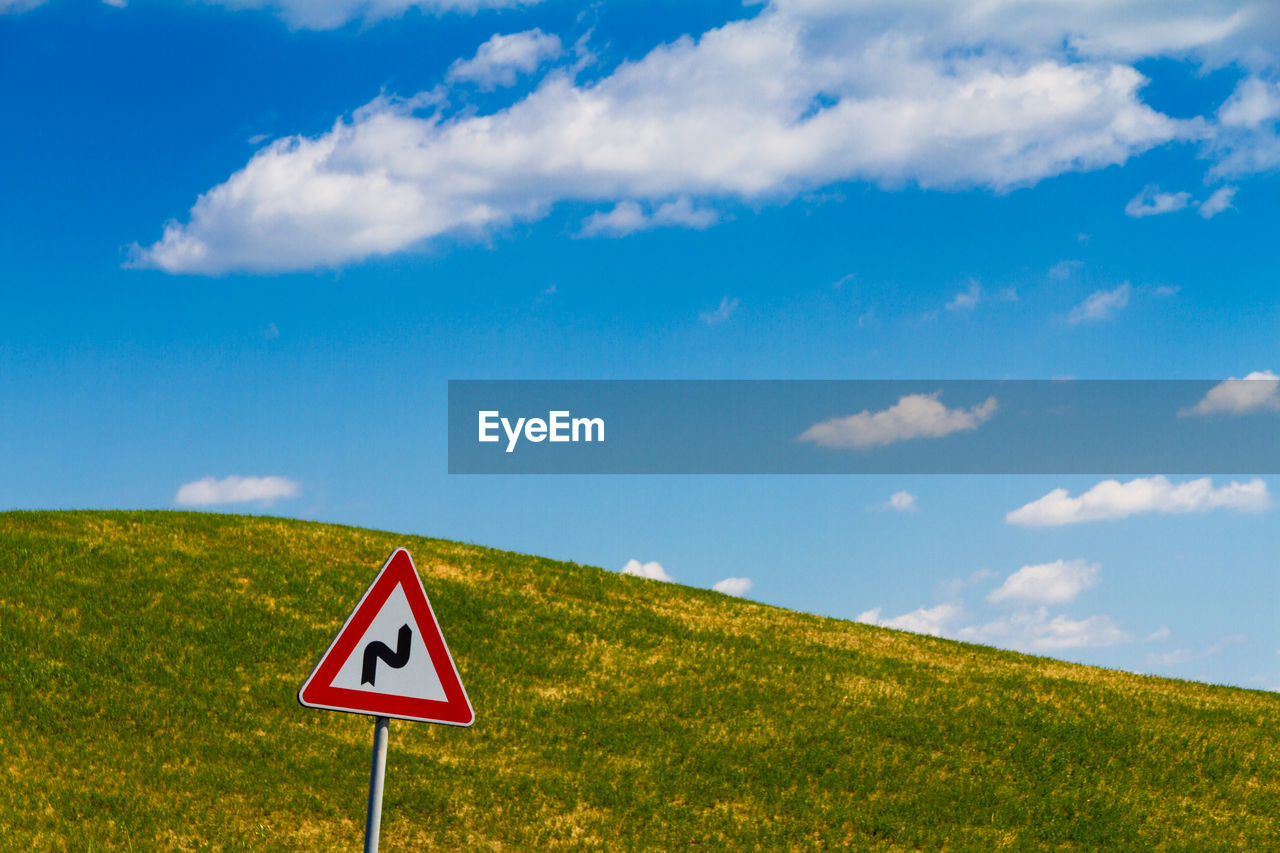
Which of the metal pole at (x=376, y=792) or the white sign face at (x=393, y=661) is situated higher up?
the white sign face at (x=393, y=661)

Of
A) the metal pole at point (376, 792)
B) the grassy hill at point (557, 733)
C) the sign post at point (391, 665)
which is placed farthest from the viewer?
the grassy hill at point (557, 733)

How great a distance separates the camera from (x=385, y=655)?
844 cm

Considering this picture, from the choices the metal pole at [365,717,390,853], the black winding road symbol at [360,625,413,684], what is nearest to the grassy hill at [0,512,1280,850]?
the metal pole at [365,717,390,853]

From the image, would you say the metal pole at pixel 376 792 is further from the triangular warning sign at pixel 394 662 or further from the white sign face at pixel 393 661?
the white sign face at pixel 393 661

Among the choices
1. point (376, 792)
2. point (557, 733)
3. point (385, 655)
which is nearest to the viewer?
point (376, 792)

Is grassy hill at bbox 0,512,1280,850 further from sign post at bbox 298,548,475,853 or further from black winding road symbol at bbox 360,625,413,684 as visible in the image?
black winding road symbol at bbox 360,625,413,684

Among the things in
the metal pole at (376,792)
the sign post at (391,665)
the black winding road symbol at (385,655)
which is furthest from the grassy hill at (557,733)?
the black winding road symbol at (385,655)

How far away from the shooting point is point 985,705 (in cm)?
1953

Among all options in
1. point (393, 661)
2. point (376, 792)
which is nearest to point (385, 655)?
point (393, 661)

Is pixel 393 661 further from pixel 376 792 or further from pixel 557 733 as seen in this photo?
pixel 557 733

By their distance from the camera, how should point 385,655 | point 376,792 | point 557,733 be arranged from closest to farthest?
point 376,792 < point 385,655 < point 557,733

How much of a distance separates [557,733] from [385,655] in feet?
29.7

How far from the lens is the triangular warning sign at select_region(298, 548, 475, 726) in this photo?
327 inches

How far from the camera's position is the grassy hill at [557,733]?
47.0 ft
